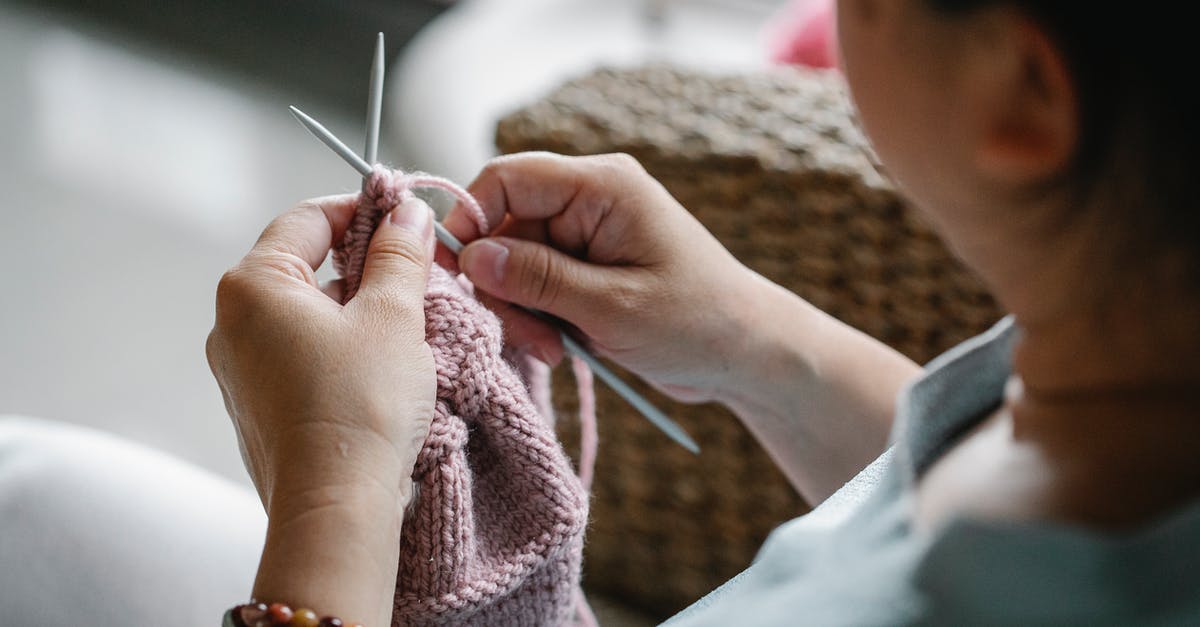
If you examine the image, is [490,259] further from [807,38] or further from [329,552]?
[807,38]

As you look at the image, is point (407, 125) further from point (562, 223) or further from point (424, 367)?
point (424, 367)

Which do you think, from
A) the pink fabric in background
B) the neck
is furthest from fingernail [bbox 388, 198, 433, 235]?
the pink fabric in background

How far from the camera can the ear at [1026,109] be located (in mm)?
390

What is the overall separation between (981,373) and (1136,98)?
19 cm

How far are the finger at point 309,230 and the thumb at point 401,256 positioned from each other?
32mm

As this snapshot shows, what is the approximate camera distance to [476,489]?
2.38ft

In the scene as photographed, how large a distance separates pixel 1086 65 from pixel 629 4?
196 centimetres

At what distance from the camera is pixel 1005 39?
40cm

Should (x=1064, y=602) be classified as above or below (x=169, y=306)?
above

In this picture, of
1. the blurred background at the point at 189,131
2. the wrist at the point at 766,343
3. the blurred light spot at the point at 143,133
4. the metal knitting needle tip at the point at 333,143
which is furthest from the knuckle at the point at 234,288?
the blurred light spot at the point at 143,133

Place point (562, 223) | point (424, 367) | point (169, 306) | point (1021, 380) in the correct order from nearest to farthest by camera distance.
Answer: point (1021, 380) < point (424, 367) < point (562, 223) < point (169, 306)

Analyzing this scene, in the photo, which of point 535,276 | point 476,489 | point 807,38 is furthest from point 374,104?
point 807,38


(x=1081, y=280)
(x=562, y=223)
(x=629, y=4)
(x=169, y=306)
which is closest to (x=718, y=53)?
(x=629, y=4)

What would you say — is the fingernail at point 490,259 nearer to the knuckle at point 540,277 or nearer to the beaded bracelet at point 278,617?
the knuckle at point 540,277
